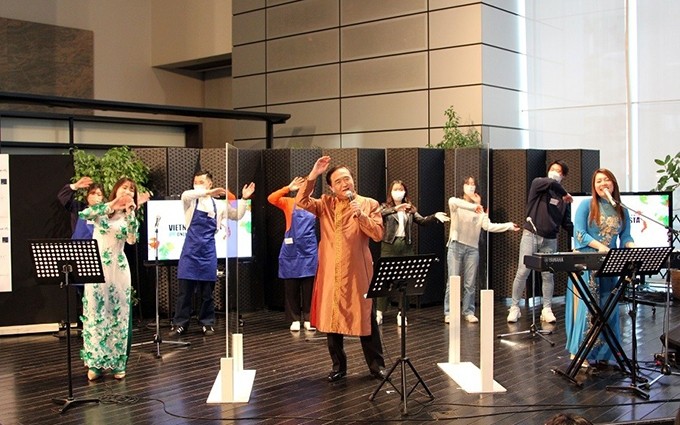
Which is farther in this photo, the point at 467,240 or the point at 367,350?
the point at 467,240

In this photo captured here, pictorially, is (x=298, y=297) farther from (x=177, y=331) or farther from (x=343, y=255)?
(x=343, y=255)

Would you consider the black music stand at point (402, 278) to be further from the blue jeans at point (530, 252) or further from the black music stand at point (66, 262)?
the blue jeans at point (530, 252)

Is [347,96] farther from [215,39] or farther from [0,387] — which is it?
[0,387]

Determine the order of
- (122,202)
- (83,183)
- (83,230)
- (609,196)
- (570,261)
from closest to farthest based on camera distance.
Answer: (570,261) → (122,202) → (609,196) → (83,230) → (83,183)

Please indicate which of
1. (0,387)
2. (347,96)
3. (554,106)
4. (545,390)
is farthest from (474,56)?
(0,387)

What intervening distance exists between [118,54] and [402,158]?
290 inches

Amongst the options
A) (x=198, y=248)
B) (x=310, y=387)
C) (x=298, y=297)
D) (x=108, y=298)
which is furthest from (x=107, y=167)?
(x=310, y=387)

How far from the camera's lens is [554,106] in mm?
12430

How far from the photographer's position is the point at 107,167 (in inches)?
356

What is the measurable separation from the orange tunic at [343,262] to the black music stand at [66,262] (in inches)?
60.4

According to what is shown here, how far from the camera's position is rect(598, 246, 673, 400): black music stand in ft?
20.0

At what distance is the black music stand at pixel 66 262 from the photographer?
5.86 m

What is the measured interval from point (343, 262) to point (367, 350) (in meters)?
0.79

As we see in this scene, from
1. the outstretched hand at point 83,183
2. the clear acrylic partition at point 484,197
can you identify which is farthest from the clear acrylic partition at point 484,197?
the outstretched hand at point 83,183
